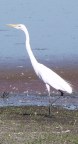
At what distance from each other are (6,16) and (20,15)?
2.67 feet

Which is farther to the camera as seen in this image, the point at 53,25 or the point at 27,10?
the point at 27,10

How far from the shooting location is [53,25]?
27.0 meters

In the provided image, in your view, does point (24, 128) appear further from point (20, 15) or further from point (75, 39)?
point (20, 15)

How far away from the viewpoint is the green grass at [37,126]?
1015 centimetres

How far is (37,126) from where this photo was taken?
38.3 ft

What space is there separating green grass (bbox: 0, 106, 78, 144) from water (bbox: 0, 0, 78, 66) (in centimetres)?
658

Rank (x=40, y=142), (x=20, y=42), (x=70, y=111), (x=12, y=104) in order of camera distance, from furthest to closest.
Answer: (x=20, y=42) < (x=12, y=104) < (x=70, y=111) < (x=40, y=142)

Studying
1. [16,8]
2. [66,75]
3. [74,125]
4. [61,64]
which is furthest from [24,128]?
[16,8]

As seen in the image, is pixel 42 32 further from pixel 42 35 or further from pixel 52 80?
pixel 52 80

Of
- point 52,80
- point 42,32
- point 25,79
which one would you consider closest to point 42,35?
point 42,32

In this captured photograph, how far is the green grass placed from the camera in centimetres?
1015

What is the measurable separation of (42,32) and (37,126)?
13997 mm

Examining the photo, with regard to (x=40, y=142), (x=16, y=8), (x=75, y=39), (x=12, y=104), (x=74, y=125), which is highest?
(x=40, y=142)

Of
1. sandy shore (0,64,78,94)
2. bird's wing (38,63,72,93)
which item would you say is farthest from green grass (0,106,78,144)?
sandy shore (0,64,78,94)
